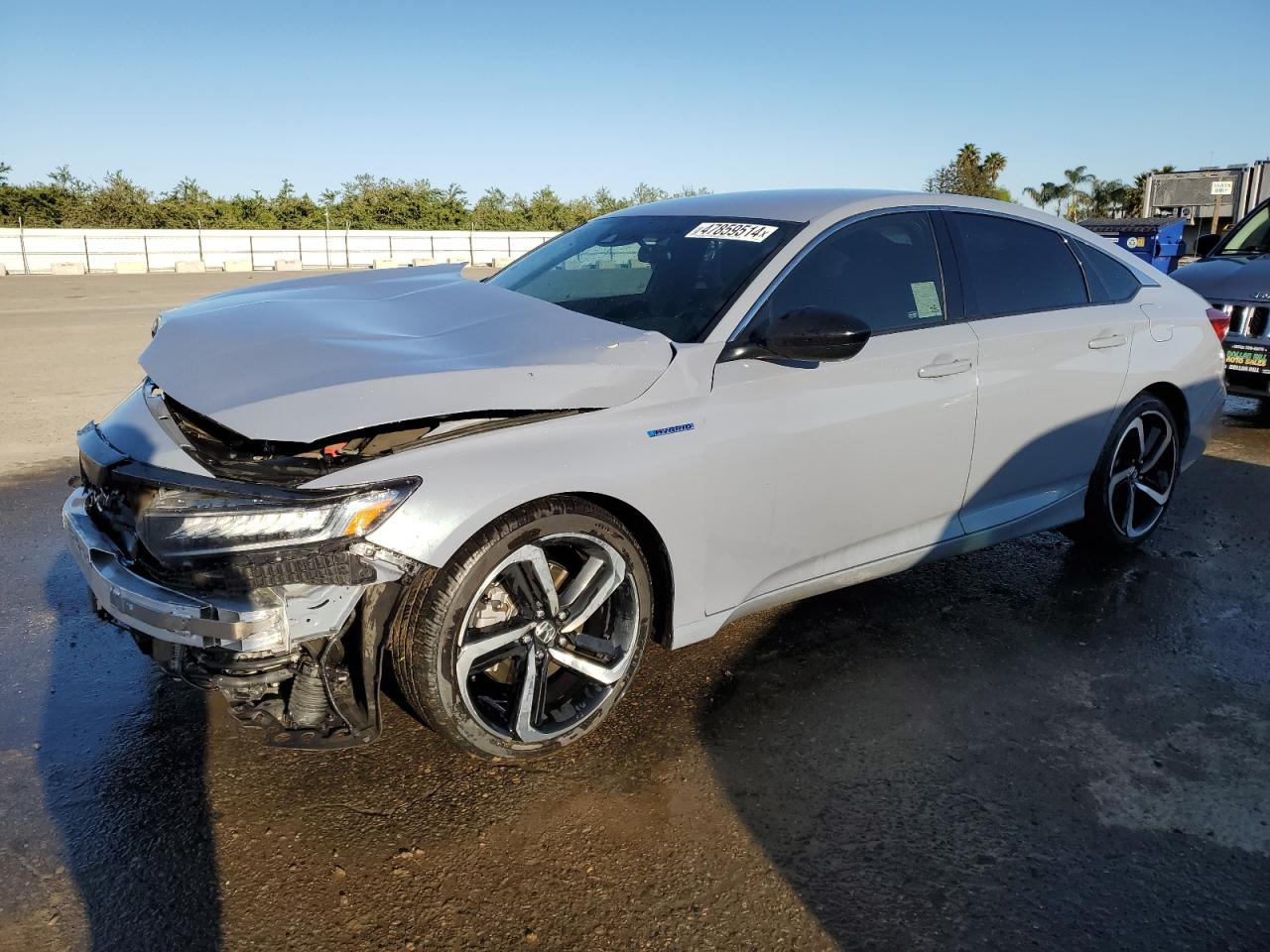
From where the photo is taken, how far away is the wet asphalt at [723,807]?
2260mm

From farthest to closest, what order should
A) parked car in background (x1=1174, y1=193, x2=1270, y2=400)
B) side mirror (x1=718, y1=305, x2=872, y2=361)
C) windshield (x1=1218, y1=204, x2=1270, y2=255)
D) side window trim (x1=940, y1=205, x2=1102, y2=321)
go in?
windshield (x1=1218, y1=204, x2=1270, y2=255) → parked car in background (x1=1174, y1=193, x2=1270, y2=400) → side window trim (x1=940, y1=205, x2=1102, y2=321) → side mirror (x1=718, y1=305, x2=872, y2=361)

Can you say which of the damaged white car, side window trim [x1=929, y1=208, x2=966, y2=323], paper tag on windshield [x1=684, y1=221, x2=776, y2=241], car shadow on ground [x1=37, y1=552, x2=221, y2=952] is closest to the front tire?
the damaged white car

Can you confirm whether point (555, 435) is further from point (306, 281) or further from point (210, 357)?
point (306, 281)

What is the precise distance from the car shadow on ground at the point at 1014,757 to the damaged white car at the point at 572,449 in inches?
14.6

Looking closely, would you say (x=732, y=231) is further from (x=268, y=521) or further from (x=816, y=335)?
(x=268, y=521)

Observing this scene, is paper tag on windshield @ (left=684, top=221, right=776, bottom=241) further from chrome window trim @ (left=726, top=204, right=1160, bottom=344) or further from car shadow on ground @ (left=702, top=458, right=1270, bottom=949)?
car shadow on ground @ (left=702, top=458, right=1270, bottom=949)

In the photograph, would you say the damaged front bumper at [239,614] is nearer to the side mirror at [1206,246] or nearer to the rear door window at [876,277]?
the rear door window at [876,277]

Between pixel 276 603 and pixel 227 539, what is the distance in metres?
0.20

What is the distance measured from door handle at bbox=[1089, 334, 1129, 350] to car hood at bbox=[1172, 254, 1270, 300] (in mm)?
3306

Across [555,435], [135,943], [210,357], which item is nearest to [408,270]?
[210,357]

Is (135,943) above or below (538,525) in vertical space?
below

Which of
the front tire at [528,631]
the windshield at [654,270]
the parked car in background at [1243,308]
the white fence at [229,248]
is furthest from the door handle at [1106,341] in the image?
the white fence at [229,248]

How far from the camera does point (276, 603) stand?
234 centimetres

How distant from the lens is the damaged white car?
7.90 feet
